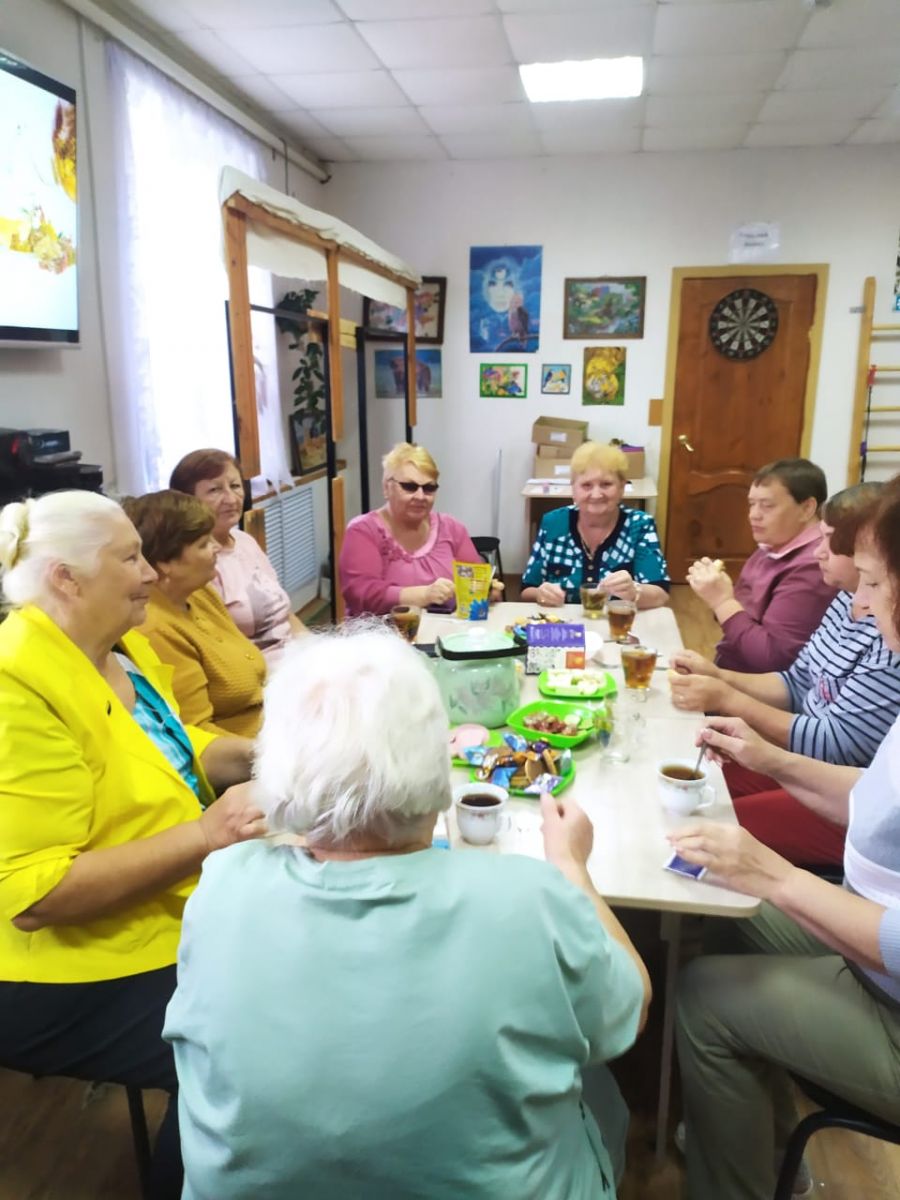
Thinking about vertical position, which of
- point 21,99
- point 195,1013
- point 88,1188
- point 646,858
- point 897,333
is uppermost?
point 21,99

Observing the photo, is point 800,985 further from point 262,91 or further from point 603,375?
point 603,375

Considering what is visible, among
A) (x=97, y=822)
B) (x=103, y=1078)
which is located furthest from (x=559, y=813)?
(x=103, y=1078)

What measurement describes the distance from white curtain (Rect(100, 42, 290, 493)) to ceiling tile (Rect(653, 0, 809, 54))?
1.93 m

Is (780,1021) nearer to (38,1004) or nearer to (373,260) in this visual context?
(38,1004)

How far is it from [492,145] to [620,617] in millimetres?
3981

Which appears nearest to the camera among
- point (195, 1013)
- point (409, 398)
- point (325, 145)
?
point (195, 1013)

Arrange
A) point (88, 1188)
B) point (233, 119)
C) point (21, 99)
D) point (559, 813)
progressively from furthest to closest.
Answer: point (233, 119)
point (21, 99)
point (88, 1188)
point (559, 813)

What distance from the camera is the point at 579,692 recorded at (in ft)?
6.18

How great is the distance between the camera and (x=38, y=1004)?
1.27 m

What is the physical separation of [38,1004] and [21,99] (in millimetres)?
2478

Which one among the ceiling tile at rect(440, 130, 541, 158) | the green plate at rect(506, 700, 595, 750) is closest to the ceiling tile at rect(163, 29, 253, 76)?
the ceiling tile at rect(440, 130, 541, 158)

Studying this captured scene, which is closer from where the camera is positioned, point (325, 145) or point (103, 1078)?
point (103, 1078)

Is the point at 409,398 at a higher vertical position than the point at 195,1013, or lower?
higher

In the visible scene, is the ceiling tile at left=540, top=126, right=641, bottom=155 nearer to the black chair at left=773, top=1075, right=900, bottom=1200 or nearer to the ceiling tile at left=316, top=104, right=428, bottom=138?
the ceiling tile at left=316, top=104, right=428, bottom=138
